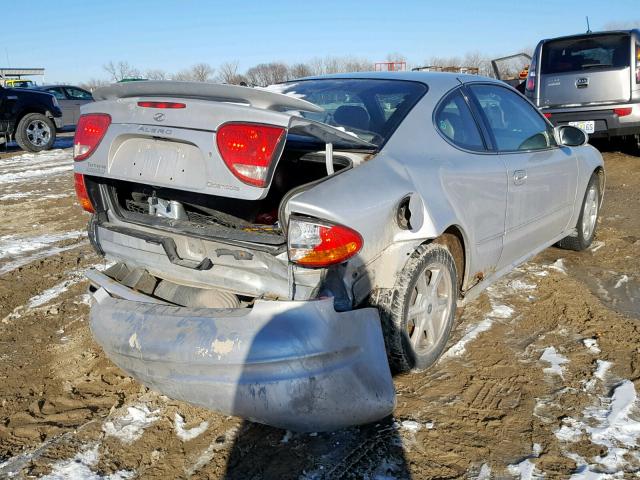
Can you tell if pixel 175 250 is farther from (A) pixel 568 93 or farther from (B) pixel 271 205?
(A) pixel 568 93

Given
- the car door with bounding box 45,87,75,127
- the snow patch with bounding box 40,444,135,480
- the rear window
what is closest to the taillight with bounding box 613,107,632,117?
the rear window

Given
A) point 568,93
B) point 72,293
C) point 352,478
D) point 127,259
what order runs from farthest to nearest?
point 568,93 < point 72,293 < point 127,259 < point 352,478

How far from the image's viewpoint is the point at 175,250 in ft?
9.46

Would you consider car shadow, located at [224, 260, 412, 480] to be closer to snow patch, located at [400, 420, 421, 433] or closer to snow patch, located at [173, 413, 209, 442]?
snow patch, located at [400, 420, 421, 433]

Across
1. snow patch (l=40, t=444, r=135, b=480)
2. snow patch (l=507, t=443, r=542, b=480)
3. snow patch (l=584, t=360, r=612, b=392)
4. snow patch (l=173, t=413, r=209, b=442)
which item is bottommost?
snow patch (l=584, t=360, r=612, b=392)

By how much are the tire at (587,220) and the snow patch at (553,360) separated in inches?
75.0

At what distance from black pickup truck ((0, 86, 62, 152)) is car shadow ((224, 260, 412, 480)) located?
1193 cm

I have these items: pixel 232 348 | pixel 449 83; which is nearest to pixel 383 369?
pixel 232 348

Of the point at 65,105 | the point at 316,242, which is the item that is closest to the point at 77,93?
the point at 65,105

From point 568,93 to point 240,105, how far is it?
7.41m

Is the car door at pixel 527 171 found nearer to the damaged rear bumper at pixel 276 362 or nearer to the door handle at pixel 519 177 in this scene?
the door handle at pixel 519 177

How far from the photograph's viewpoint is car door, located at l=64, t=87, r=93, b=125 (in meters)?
17.6

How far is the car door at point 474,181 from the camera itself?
10.2 feet

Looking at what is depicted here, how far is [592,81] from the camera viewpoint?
838 centimetres
